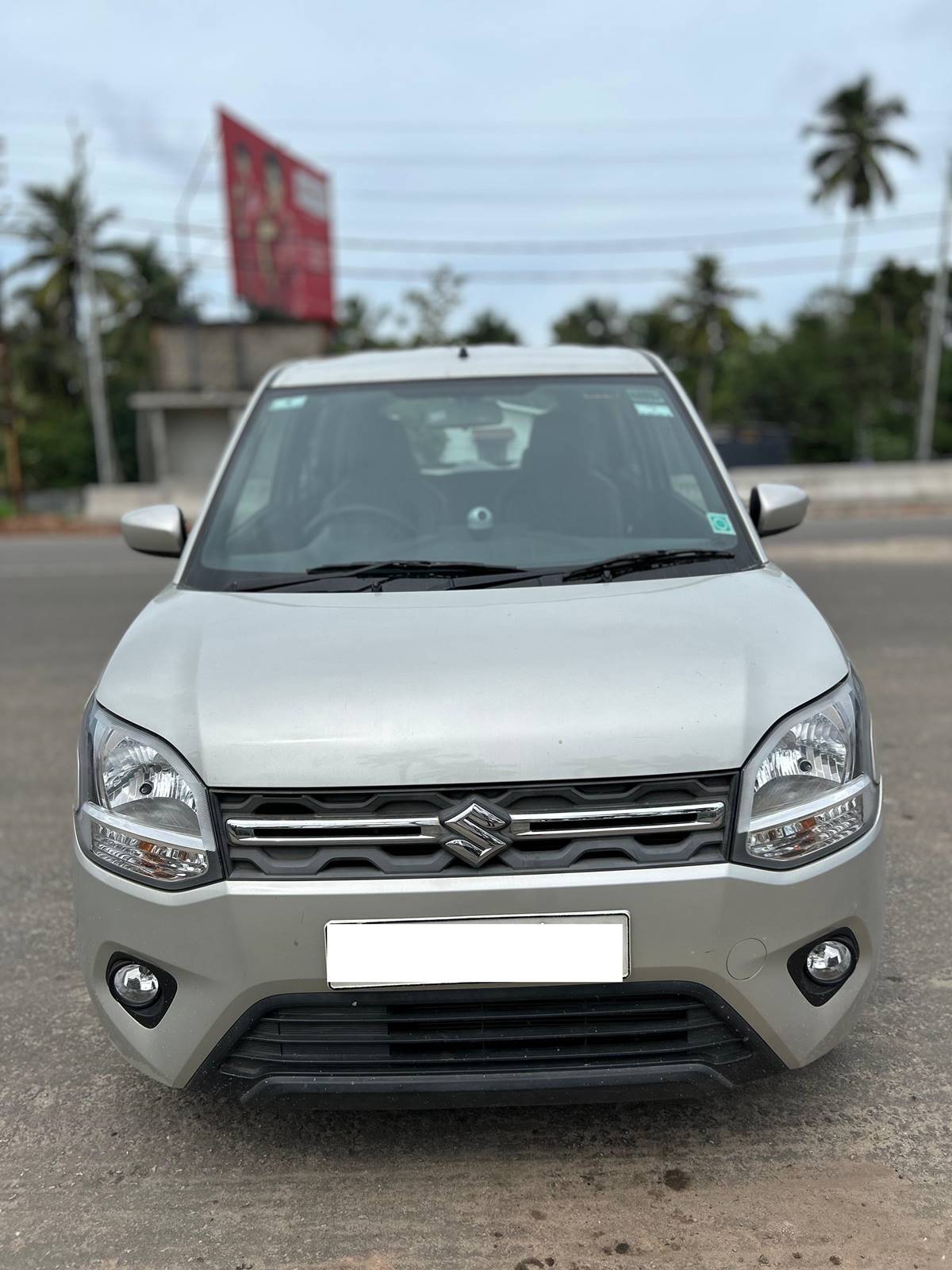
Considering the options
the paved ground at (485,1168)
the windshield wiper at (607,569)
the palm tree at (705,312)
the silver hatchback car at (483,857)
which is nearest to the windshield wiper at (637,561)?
the windshield wiper at (607,569)

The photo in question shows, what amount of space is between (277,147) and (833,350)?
1056 inches

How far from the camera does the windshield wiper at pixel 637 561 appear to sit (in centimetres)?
289

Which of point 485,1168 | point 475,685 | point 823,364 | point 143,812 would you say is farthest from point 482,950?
point 823,364

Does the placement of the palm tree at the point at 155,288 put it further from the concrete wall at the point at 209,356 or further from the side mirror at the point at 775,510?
the side mirror at the point at 775,510

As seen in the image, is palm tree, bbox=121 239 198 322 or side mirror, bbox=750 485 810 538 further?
palm tree, bbox=121 239 198 322

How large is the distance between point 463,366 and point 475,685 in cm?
184

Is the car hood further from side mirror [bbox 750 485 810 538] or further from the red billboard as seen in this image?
the red billboard

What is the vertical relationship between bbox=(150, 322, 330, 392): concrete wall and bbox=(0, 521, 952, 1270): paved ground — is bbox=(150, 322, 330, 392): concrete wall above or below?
above

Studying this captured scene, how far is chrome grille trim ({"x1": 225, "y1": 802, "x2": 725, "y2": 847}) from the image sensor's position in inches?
84.3

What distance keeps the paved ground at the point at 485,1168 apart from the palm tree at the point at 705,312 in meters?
63.7

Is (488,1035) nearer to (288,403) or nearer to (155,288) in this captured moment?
(288,403)

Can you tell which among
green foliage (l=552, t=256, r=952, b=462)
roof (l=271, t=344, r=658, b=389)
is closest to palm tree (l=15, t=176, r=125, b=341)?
green foliage (l=552, t=256, r=952, b=462)

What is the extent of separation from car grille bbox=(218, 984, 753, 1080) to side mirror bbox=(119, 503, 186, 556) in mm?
1640

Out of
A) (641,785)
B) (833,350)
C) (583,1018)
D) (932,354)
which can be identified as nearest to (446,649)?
(641,785)
